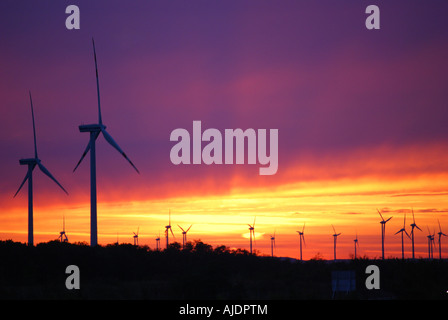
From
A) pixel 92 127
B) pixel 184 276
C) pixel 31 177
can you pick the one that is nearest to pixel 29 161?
pixel 31 177

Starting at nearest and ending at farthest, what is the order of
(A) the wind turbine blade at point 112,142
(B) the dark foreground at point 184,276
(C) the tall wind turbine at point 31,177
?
(B) the dark foreground at point 184,276 < (A) the wind turbine blade at point 112,142 < (C) the tall wind turbine at point 31,177

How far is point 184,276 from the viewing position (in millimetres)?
92375

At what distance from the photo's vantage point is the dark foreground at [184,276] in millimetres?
83938

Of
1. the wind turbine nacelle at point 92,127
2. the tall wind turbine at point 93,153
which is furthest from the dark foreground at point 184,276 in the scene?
the wind turbine nacelle at point 92,127

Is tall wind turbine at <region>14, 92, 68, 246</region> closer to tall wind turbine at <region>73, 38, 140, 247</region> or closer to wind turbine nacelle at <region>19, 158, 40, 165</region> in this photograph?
wind turbine nacelle at <region>19, 158, 40, 165</region>

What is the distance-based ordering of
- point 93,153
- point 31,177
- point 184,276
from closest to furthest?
point 184,276
point 93,153
point 31,177

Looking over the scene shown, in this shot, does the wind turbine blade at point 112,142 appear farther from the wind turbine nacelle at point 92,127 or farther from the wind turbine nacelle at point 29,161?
the wind turbine nacelle at point 29,161

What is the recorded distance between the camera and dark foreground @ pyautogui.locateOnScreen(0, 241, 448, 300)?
83938mm

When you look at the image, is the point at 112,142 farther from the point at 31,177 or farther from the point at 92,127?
the point at 31,177

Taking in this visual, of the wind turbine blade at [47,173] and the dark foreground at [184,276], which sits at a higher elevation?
the wind turbine blade at [47,173]
